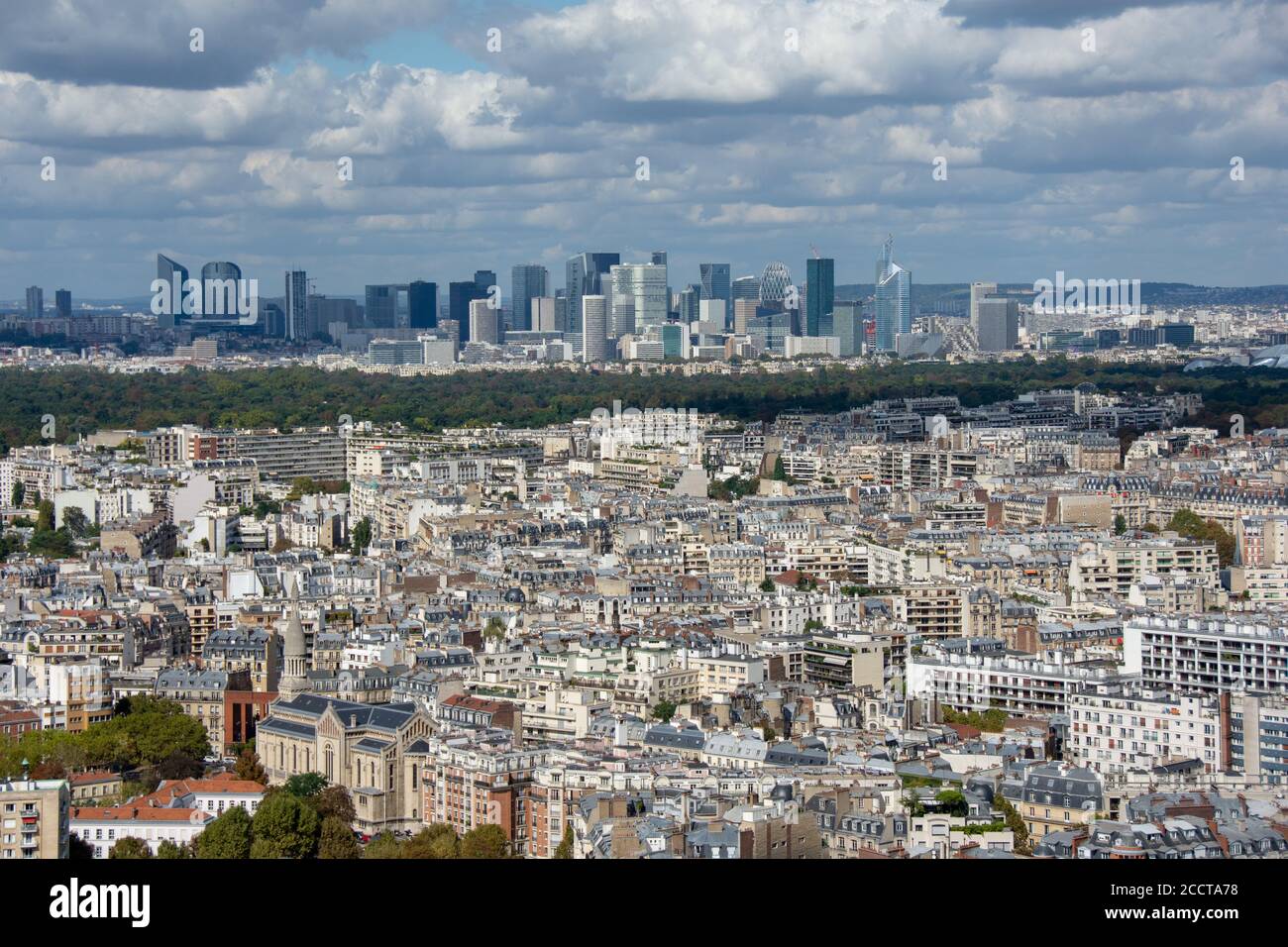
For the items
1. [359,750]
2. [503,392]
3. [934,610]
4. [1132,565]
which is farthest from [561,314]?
[359,750]

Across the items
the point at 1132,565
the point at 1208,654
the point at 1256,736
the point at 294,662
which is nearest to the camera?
the point at 1256,736

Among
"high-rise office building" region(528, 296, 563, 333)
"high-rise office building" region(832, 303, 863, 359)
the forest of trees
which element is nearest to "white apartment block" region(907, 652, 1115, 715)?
the forest of trees

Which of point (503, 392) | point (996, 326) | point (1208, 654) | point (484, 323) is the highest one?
point (484, 323)

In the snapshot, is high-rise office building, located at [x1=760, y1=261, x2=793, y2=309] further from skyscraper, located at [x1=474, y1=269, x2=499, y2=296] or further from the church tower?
the church tower

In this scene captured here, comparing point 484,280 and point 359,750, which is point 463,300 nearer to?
point 484,280

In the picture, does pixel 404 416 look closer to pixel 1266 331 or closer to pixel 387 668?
pixel 387 668

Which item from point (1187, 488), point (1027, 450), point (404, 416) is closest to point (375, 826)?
point (1187, 488)
